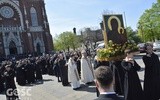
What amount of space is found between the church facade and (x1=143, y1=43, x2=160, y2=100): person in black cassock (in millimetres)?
49501

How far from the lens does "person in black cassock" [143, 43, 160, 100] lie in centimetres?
939

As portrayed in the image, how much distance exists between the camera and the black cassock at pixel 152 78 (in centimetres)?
939

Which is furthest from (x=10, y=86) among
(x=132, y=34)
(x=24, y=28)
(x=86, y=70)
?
(x=132, y=34)

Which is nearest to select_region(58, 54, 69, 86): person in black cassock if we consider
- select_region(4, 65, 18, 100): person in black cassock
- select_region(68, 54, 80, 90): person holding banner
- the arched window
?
select_region(68, 54, 80, 90): person holding banner

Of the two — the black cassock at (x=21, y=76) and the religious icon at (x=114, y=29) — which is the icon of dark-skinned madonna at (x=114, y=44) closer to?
the religious icon at (x=114, y=29)

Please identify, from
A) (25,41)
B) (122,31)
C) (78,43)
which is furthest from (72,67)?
(78,43)

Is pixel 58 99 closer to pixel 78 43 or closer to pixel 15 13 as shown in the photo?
pixel 15 13

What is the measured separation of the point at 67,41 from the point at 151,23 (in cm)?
4591

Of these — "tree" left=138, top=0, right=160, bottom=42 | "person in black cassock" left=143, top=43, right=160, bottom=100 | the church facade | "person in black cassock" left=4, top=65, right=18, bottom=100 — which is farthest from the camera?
"tree" left=138, top=0, right=160, bottom=42

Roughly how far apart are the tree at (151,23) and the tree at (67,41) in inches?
1360

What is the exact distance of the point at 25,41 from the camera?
6138cm

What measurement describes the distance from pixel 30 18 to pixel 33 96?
49.0 metres

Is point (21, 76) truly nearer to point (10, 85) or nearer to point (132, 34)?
point (10, 85)

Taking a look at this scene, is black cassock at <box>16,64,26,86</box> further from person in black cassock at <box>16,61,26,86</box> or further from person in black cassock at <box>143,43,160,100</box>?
person in black cassock at <box>143,43,160,100</box>
